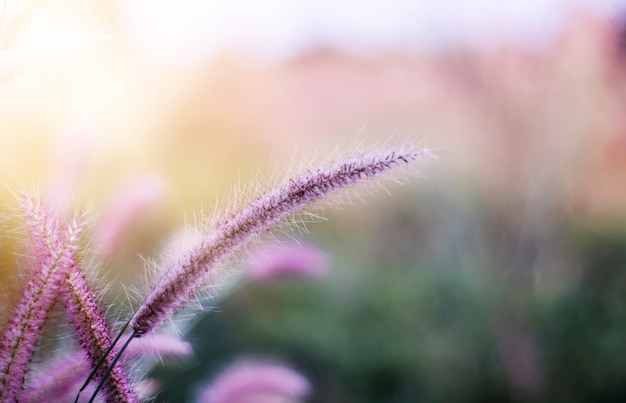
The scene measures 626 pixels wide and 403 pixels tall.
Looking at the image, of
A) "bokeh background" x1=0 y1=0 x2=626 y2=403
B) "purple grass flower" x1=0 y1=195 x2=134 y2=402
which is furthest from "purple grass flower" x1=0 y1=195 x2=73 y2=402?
"bokeh background" x1=0 y1=0 x2=626 y2=403

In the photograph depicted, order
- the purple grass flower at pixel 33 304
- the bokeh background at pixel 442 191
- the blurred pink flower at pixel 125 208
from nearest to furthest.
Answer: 1. the purple grass flower at pixel 33 304
2. the blurred pink flower at pixel 125 208
3. the bokeh background at pixel 442 191

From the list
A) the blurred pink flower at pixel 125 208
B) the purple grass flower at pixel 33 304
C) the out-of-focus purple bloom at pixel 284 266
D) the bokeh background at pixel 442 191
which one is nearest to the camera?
the purple grass flower at pixel 33 304

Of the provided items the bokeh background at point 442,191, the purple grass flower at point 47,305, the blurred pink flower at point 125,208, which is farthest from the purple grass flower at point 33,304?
the bokeh background at point 442,191

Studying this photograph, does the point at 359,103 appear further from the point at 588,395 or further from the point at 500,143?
the point at 588,395

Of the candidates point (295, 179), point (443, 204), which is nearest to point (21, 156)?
point (295, 179)

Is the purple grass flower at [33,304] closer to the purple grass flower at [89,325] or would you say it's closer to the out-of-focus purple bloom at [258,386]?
the purple grass flower at [89,325]
